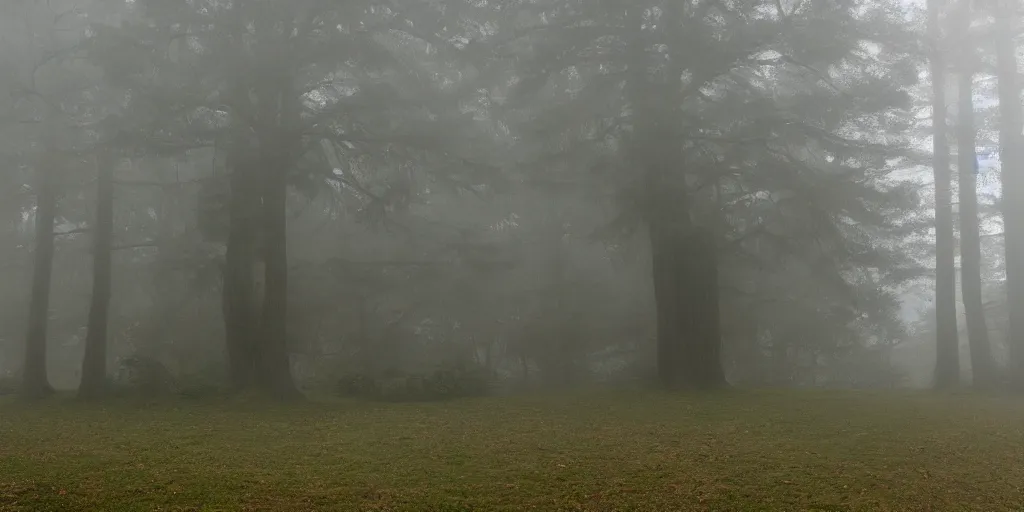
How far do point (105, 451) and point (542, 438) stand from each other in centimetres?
518

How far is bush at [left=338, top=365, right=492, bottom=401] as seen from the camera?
1698 centimetres

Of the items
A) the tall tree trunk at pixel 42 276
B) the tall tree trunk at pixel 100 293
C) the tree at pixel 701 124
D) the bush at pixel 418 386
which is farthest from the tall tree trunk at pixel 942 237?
the tall tree trunk at pixel 42 276

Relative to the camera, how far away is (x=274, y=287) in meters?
15.4

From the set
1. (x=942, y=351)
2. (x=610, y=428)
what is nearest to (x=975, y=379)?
(x=942, y=351)

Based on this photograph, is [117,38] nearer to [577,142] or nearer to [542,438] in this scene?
[577,142]

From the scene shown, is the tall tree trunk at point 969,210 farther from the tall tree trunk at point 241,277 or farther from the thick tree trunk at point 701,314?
the tall tree trunk at point 241,277

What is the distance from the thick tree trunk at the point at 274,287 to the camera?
15.1 meters

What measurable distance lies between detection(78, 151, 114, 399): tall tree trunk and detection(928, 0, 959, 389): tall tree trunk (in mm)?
18147

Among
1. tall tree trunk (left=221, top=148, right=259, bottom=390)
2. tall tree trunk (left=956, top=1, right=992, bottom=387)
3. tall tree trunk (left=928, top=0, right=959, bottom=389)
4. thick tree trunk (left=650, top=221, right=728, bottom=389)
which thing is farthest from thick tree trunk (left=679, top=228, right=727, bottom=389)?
tall tree trunk (left=221, top=148, right=259, bottom=390)

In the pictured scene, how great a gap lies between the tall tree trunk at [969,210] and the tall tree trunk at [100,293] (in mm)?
19044

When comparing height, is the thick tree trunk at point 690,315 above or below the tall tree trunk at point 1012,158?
below

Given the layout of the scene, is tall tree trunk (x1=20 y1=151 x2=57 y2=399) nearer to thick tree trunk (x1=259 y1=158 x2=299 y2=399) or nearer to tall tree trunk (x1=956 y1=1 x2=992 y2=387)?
thick tree trunk (x1=259 y1=158 x2=299 y2=399)

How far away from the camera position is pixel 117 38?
47.2ft

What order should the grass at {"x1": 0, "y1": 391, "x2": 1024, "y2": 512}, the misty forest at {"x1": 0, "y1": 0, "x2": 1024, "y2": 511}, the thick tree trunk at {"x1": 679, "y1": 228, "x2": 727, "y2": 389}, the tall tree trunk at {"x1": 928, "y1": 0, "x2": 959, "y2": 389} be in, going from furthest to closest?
the tall tree trunk at {"x1": 928, "y1": 0, "x2": 959, "y2": 389} < the thick tree trunk at {"x1": 679, "y1": 228, "x2": 727, "y2": 389} < the misty forest at {"x1": 0, "y1": 0, "x2": 1024, "y2": 511} < the grass at {"x1": 0, "y1": 391, "x2": 1024, "y2": 512}
